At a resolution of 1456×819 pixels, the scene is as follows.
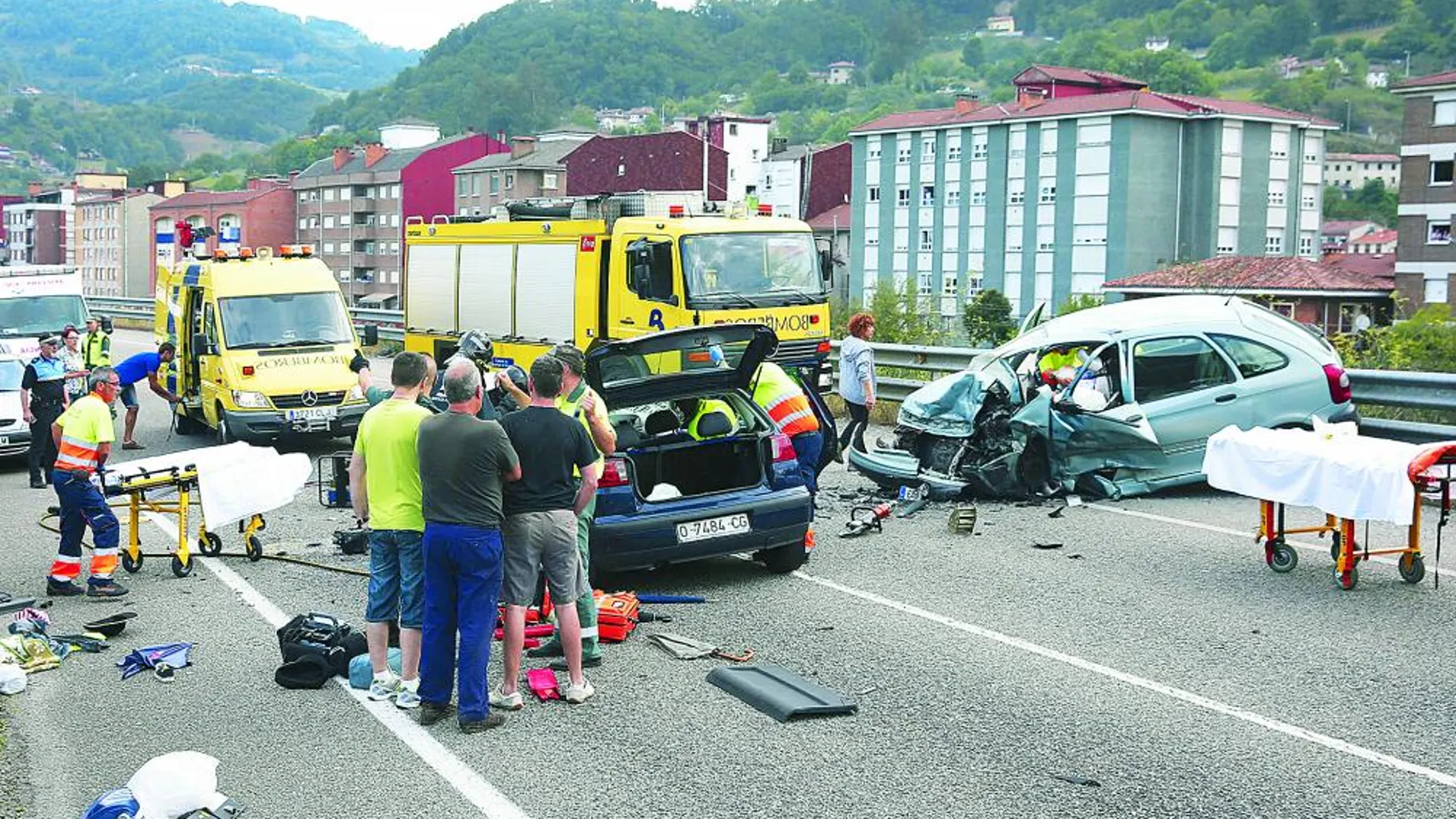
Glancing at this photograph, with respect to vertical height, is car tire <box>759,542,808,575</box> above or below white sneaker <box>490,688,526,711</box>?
above

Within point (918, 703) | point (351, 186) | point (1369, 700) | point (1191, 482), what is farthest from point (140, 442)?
point (351, 186)

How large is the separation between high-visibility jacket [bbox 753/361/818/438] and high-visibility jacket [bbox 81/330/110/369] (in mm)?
11752

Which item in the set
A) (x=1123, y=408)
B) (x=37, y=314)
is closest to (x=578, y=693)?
(x=1123, y=408)

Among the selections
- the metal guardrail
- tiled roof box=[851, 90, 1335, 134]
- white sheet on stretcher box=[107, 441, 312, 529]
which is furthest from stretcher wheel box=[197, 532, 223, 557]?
tiled roof box=[851, 90, 1335, 134]

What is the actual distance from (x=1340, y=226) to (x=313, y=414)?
146531mm

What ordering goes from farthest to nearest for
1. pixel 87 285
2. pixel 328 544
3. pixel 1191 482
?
pixel 87 285, pixel 1191 482, pixel 328 544

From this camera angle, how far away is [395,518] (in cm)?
757

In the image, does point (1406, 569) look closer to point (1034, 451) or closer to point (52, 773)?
point (1034, 451)

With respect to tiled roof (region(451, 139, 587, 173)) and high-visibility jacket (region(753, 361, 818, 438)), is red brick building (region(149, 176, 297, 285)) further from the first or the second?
high-visibility jacket (region(753, 361, 818, 438))

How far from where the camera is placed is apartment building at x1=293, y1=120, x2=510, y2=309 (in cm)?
11175

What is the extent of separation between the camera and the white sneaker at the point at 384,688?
7.86 meters

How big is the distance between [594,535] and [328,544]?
3412 millimetres

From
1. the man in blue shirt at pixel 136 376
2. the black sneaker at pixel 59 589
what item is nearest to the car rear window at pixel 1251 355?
the black sneaker at pixel 59 589

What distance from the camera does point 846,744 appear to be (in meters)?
6.92
